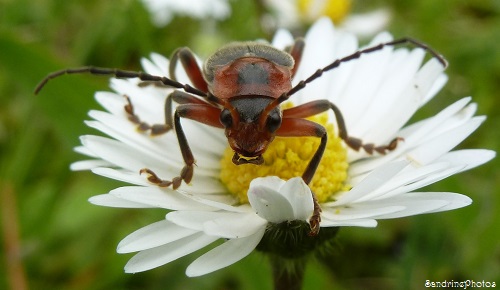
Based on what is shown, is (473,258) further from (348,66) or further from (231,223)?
(231,223)

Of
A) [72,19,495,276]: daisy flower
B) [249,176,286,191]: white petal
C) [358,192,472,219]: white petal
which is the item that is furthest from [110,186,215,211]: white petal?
[358,192,472,219]: white petal

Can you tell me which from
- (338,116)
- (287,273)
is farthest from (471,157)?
(287,273)

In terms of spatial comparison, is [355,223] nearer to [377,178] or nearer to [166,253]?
[377,178]

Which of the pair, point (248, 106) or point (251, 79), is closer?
point (248, 106)

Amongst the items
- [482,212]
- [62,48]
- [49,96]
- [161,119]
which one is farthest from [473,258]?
[62,48]

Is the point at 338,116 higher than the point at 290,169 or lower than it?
higher

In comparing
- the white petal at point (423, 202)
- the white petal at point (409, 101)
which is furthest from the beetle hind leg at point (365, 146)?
the white petal at point (423, 202)

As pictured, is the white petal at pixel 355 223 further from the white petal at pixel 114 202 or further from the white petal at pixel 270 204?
the white petal at pixel 114 202
